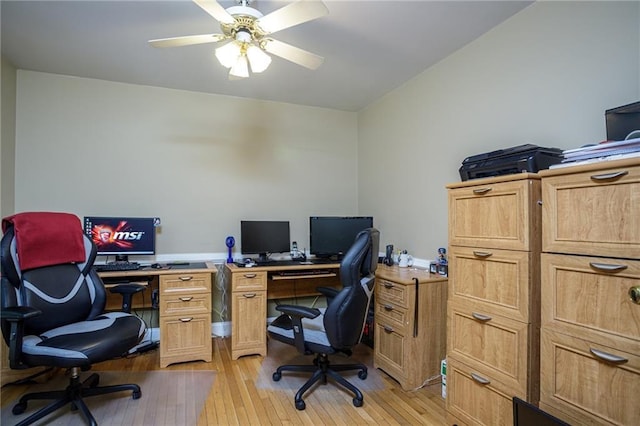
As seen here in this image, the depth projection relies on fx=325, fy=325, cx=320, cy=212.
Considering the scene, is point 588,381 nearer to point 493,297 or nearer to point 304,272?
point 493,297

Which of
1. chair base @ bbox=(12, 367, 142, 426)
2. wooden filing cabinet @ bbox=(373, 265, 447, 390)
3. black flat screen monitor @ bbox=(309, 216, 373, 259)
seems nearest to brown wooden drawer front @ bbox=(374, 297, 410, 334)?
wooden filing cabinet @ bbox=(373, 265, 447, 390)

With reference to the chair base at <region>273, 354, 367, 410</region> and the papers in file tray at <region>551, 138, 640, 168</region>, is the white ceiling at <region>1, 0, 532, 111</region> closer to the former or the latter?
the papers in file tray at <region>551, 138, 640, 168</region>

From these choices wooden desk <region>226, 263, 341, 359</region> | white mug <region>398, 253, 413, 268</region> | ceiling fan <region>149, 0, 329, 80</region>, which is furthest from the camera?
white mug <region>398, 253, 413, 268</region>

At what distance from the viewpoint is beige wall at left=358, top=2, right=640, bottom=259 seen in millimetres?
1691

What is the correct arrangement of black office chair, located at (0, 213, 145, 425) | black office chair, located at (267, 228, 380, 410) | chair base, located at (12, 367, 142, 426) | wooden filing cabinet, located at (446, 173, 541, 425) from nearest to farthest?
wooden filing cabinet, located at (446, 173, 541, 425) < black office chair, located at (0, 213, 145, 425) < chair base, located at (12, 367, 142, 426) < black office chair, located at (267, 228, 380, 410)

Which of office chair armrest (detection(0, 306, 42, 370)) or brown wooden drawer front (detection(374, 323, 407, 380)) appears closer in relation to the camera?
office chair armrest (detection(0, 306, 42, 370))

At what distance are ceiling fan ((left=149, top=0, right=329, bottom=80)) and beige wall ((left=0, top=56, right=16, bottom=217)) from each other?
1.81 meters

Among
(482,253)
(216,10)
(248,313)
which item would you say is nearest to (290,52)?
(216,10)

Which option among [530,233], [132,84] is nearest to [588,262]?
[530,233]

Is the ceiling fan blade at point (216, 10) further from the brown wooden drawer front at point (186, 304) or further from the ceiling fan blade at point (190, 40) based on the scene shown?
the brown wooden drawer front at point (186, 304)

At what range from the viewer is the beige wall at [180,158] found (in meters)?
2.98

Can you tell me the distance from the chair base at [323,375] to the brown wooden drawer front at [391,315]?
0.39 m

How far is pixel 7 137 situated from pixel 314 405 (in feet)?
10.7

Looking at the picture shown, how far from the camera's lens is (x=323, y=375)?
234cm
